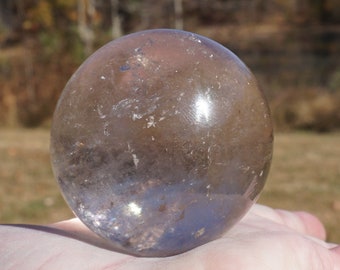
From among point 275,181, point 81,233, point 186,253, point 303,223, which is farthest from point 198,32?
point 186,253

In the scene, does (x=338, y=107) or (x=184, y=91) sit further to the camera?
(x=338, y=107)

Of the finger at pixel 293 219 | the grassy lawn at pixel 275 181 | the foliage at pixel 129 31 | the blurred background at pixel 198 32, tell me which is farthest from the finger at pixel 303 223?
the foliage at pixel 129 31

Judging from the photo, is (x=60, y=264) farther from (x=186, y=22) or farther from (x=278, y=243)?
(x=186, y=22)

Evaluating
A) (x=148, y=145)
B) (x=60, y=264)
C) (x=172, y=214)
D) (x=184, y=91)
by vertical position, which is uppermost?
(x=184, y=91)

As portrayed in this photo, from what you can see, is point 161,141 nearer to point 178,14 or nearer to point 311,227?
point 311,227

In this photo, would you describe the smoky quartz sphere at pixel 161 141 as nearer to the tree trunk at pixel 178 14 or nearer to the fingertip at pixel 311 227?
the fingertip at pixel 311 227

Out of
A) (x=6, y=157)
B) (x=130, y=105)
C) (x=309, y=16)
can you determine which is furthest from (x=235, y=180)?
(x=309, y=16)
